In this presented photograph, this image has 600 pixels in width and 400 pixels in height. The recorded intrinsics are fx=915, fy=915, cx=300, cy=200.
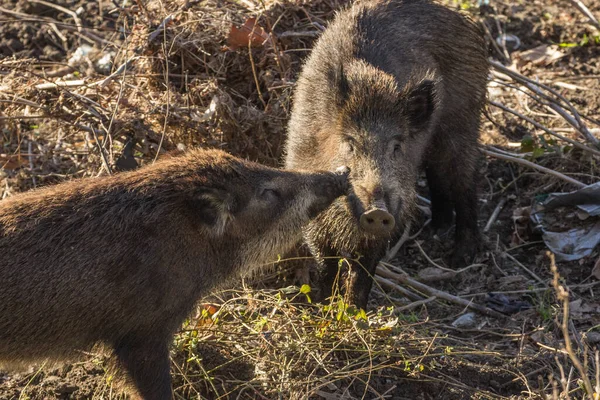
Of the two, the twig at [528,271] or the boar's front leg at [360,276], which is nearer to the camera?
the boar's front leg at [360,276]

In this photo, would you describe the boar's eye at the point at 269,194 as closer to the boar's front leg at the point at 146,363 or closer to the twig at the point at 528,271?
the boar's front leg at the point at 146,363

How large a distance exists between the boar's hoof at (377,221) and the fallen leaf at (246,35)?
8.05 ft

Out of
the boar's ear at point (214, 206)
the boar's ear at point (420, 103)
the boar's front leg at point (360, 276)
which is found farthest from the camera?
the boar's ear at point (420, 103)

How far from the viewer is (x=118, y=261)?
4.38 meters

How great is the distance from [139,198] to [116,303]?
541mm

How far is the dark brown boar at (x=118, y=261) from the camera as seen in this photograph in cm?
432

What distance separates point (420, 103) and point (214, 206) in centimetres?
194

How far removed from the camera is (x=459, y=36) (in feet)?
23.0

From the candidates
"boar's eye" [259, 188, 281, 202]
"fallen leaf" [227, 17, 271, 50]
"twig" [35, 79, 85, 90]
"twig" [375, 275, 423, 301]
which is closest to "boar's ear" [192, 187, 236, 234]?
"boar's eye" [259, 188, 281, 202]

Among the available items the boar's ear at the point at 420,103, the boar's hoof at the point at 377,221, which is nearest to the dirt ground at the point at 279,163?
the boar's hoof at the point at 377,221

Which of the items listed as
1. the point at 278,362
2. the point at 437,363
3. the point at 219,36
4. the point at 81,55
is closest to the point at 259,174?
the point at 278,362

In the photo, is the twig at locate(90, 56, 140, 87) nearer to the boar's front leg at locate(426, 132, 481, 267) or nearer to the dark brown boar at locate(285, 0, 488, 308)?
the dark brown boar at locate(285, 0, 488, 308)

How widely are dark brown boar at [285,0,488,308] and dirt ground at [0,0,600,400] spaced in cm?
39

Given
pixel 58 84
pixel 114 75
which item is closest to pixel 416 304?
pixel 114 75
